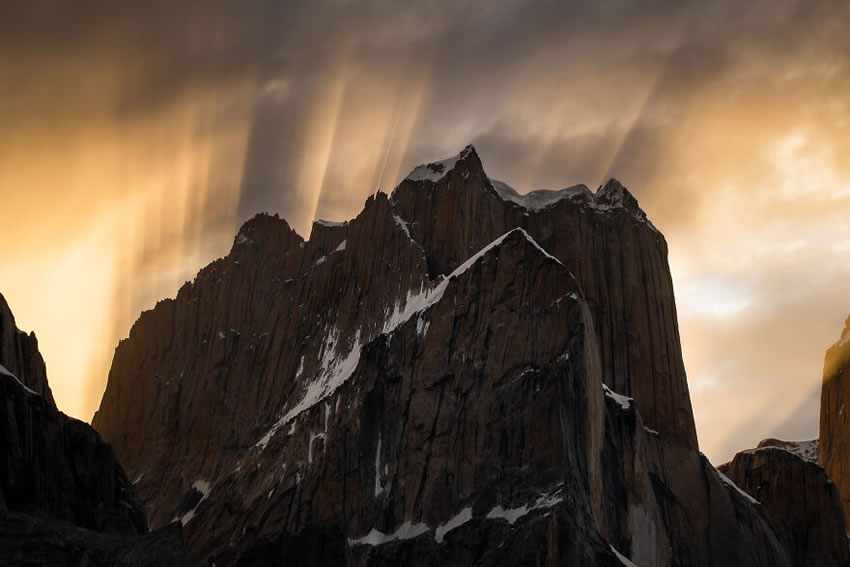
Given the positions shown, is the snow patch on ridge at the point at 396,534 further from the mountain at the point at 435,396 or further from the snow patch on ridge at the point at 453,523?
the mountain at the point at 435,396

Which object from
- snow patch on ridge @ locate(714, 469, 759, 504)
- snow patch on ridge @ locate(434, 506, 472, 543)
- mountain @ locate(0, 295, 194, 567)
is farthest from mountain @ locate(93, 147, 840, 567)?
mountain @ locate(0, 295, 194, 567)

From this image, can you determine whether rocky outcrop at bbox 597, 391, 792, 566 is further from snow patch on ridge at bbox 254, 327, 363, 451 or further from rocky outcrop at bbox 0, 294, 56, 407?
rocky outcrop at bbox 0, 294, 56, 407

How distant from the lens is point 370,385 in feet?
392

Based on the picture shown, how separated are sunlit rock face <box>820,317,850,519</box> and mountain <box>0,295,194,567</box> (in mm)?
107750

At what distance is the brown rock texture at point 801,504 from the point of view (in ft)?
449

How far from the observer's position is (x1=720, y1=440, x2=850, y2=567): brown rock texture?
449 ft

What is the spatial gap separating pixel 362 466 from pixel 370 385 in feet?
28.3

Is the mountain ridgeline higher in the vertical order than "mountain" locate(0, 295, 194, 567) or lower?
higher

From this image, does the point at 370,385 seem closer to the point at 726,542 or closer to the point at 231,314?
the point at 726,542

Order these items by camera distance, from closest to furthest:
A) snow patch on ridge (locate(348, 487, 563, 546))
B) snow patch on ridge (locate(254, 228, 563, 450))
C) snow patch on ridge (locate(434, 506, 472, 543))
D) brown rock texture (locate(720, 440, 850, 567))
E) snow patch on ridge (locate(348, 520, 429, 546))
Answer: snow patch on ridge (locate(348, 487, 563, 546)), snow patch on ridge (locate(434, 506, 472, 543)), snow patch on ridge (locate(348, 520, 429, 546)), snow patch on ridge (locate(254, 228, 563, 450)), brown rock texture (locate(720, 440, 850, 567))

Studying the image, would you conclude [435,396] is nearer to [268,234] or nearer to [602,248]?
[602,248]

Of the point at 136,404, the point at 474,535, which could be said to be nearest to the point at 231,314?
the point at 136,404

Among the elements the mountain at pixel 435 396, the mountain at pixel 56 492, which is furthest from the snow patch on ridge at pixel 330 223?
the mountain at pixel 56 492

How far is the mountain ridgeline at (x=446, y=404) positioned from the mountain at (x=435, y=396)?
0.24 metres
